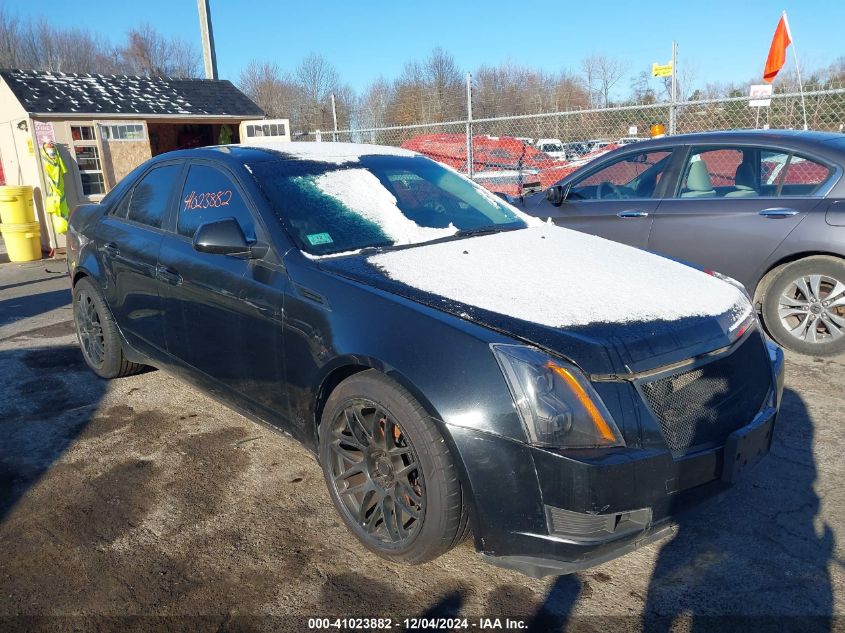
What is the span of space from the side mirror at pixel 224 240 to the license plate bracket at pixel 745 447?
2.11 meters

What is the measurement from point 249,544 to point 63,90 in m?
11.9

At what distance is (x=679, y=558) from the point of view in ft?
8.87

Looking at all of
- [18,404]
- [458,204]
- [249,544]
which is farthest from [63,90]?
[249,544]

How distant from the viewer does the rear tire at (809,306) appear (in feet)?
15.4

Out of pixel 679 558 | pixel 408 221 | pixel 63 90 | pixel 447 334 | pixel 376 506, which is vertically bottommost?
pixel 679 558

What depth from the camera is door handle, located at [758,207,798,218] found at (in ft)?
15.7

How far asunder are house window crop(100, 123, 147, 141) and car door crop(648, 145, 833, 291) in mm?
10314

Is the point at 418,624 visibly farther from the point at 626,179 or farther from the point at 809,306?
the point at 626,179

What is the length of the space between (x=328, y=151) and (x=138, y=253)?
1.29 metres

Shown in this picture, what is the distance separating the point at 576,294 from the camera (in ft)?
8.82

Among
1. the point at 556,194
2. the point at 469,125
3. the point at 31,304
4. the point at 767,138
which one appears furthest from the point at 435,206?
the point at 469,125

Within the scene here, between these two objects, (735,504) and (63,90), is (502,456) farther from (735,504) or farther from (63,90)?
(63,90)

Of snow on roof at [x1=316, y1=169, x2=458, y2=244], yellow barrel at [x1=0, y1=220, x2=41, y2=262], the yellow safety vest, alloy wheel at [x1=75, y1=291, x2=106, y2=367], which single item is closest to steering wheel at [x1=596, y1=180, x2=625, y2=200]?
snow on roof at [x1=316, y1=169, x2=458, y2=244]

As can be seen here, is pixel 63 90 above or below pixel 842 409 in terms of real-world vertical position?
above
